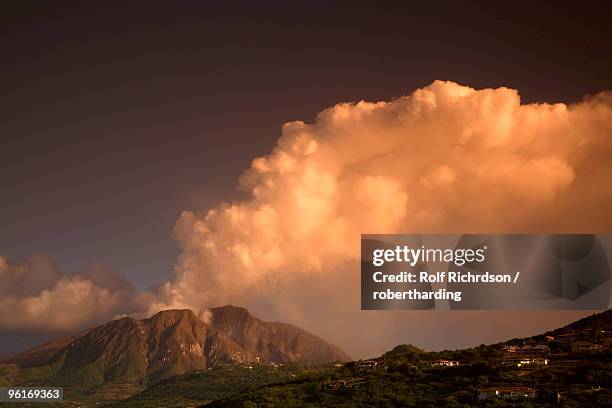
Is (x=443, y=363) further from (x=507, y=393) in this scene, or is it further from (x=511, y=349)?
(x=507, y=393)

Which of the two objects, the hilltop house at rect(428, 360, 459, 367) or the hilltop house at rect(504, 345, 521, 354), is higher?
the hilltop house at rect(504, 345, 521, 354)

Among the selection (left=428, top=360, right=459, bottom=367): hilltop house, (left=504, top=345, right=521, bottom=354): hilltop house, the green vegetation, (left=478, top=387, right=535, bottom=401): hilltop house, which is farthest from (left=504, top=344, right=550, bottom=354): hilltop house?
(left=478, top=387, right=535, bottom=401): hilltop house

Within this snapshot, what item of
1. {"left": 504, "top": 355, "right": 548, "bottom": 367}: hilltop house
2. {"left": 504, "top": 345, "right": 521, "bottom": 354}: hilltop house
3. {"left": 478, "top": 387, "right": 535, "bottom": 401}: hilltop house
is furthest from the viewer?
{"left": 504, "top": 345, "right": 521, "bottom": 354}: hilltop house

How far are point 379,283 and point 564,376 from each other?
121ft

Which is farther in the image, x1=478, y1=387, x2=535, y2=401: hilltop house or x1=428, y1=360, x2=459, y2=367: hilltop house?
x1=428, y1=360, x2=459, y2=367: hilltop house

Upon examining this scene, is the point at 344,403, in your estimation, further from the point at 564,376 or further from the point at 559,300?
the point at 559,300

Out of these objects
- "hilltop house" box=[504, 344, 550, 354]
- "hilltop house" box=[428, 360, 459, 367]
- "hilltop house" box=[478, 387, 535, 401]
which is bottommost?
"hilltop house" box=[478, 387, 535, 401]

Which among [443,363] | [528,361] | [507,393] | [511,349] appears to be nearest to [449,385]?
[507,393]

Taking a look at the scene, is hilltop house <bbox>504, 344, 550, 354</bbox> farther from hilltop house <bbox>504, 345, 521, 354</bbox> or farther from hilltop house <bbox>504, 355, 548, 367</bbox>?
hilltop house <bbox>504, 355, 548, 367</bbox>

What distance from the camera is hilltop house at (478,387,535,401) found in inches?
3312

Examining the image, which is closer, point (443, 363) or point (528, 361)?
point (528, 361)

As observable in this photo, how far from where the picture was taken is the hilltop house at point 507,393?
84125 mm

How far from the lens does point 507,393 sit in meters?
85.2

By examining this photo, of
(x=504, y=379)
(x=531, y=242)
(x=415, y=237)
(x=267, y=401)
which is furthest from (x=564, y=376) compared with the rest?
(x=267, y=401)
